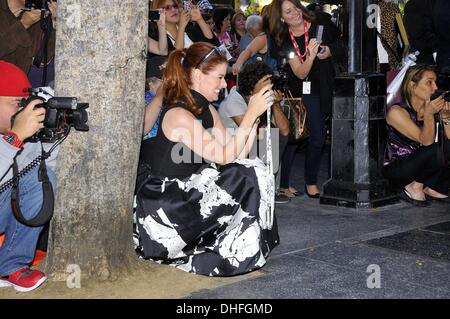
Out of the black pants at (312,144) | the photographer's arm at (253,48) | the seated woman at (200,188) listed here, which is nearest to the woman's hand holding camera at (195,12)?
the photographer's arm at (253,48)

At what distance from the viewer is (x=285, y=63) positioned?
6.63 meters

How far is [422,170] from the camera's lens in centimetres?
643

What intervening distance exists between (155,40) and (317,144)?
1957 millimetres

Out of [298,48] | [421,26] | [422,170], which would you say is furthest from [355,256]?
[421,26]

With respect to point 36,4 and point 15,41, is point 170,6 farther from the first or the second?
point 15,41

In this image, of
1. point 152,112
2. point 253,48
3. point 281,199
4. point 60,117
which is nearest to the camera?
point 60,117

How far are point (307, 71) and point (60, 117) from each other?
11.6ft

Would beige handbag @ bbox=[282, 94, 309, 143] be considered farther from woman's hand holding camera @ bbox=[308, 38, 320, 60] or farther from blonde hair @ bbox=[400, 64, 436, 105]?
blonde hair @ bbox=[400, 64, 436, 105]

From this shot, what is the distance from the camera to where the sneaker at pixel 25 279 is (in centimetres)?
384

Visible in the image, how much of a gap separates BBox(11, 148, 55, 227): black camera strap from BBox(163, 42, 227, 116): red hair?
1.03 meters

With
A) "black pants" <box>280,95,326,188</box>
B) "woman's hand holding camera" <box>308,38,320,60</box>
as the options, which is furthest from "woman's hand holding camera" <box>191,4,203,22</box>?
"black pants" <box>280,95,326,188</box>

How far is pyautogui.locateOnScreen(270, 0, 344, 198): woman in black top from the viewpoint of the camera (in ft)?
21.9
